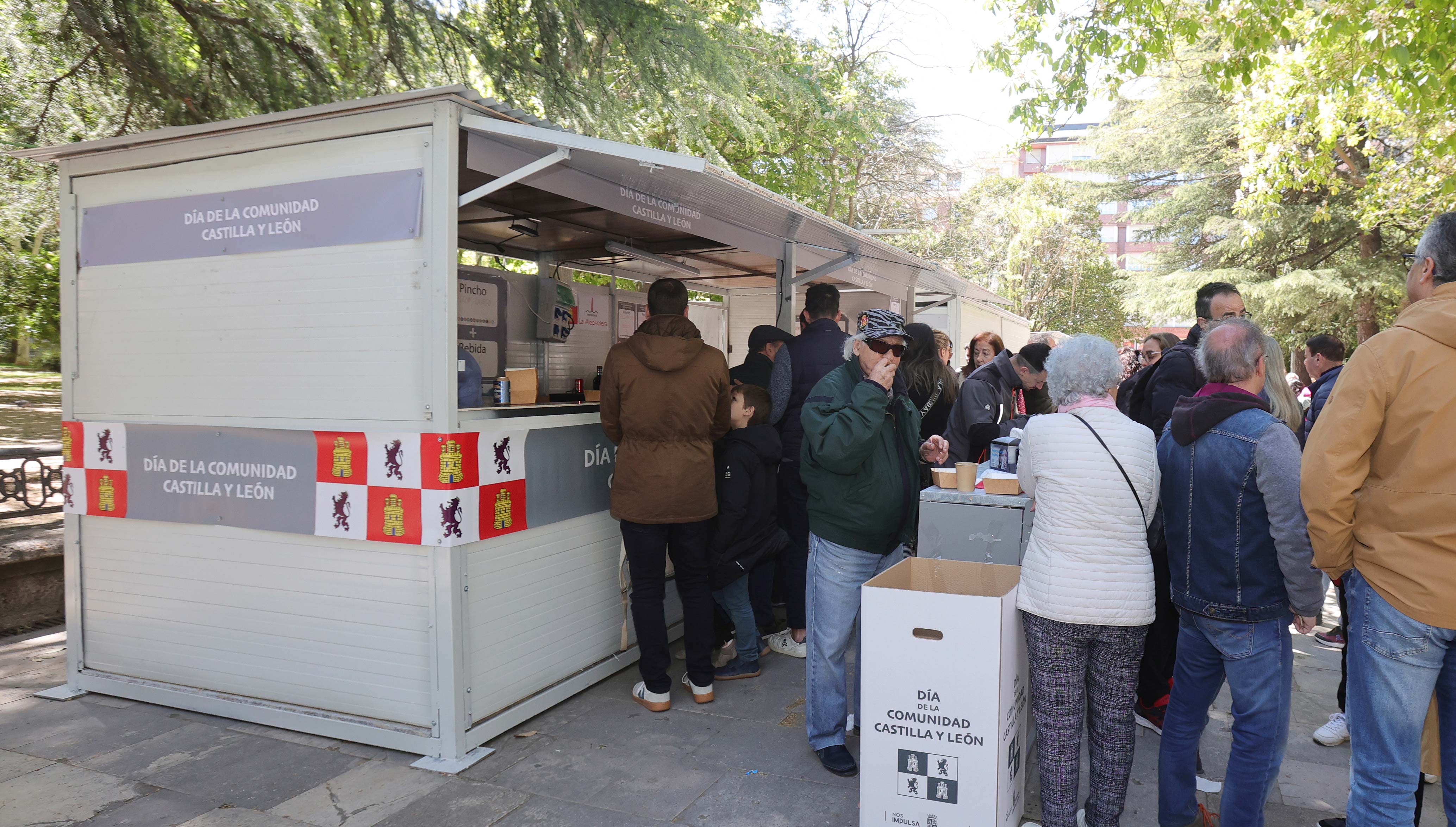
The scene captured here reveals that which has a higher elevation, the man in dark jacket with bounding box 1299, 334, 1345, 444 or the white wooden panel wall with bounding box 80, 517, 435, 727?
the man in dark jacket with bounding box 1299, 334, 1345, 444

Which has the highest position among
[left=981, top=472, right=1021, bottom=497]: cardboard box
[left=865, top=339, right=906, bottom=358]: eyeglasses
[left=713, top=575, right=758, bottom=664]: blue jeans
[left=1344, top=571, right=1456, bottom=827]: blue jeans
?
[left=865, top=339, right=906, bottom=358]: eyeglasses

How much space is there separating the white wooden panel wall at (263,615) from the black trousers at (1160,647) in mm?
2931

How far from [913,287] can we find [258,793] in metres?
6.54

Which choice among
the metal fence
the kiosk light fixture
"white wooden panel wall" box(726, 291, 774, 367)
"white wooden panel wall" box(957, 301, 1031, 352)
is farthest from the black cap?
"white wooden panel wall" box(957, 301, 1031, 352)

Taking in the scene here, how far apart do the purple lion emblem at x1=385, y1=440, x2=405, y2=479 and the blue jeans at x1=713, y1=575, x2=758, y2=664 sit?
66.4 inches

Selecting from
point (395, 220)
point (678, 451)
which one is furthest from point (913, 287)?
point (395, 220)

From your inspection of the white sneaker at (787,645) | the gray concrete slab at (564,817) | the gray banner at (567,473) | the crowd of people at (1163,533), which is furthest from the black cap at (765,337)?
the gray concrete slab at (564,817)

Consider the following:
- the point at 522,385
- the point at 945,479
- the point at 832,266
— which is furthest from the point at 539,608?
the point at 832,266

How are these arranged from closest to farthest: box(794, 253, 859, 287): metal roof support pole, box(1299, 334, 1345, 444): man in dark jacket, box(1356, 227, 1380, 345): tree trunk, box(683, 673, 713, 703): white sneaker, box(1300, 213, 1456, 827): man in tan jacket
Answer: box(1300, 213, 1456, 827): man in tan jacket
box(683, 673, 713, 703): white sneaker
box(1299, 334, 1345, 444): man in dark jacket
box(794, 253, 859, 287): metal roof support pole
box(1356, 227, 1380, 345): tree trunk

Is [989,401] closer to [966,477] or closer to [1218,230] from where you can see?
[966,477]

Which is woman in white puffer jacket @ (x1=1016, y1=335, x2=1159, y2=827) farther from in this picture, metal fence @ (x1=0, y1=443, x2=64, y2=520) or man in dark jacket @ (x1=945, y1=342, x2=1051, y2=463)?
metal fence @ (x1=0, y1=443, x2=64, y2=520)

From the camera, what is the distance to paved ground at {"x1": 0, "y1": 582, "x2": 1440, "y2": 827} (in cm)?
304

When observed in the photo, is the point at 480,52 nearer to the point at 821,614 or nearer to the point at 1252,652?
the point at 821,614

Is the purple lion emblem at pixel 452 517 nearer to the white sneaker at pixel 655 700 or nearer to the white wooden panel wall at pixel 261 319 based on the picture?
the white wooden panel wall at pixel 261 319
